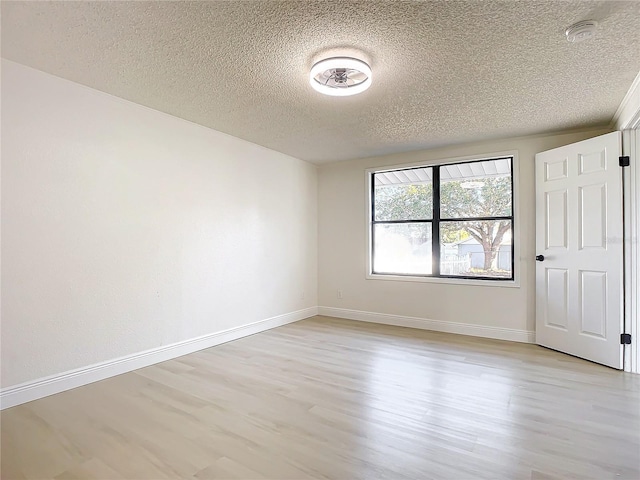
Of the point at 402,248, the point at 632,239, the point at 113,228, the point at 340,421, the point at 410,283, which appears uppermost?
the point at 113,228

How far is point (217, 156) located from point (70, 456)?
305cm

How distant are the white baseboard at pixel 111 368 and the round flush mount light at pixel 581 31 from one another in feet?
13.2

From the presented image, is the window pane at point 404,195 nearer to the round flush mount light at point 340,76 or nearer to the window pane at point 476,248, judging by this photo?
the window pane at point 476,248

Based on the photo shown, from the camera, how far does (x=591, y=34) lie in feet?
6.82

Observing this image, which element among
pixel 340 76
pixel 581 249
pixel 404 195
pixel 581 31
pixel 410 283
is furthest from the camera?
pixel 404 195

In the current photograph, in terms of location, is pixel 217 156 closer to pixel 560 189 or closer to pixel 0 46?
pixel 0 46

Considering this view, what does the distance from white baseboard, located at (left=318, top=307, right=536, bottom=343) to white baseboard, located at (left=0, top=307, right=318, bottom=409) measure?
54.5 inches

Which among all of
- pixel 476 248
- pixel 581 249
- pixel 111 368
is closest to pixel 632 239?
pixel 581 249

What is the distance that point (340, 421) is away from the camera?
2.27m

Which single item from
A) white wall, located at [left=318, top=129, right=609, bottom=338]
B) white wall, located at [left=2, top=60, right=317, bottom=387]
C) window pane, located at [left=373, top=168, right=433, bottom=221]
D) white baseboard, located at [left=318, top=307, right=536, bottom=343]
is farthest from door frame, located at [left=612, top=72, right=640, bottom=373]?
white wall, located at [left=2, top=60, right=317, bottom=387]

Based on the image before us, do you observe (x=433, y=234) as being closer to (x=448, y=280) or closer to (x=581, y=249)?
(x=448, y=280)

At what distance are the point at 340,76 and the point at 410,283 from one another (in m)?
3.15

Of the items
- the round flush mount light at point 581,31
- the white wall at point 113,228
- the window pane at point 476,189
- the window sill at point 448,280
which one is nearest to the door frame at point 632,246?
the window sill at point 448,280

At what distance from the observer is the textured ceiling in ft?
6.38
